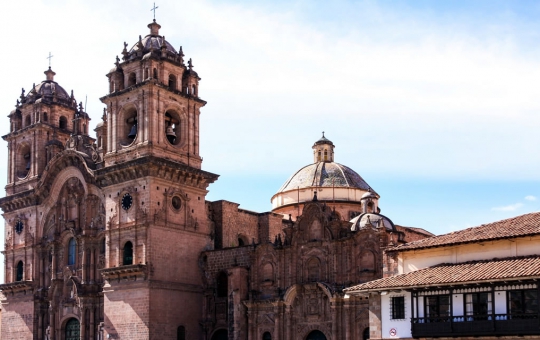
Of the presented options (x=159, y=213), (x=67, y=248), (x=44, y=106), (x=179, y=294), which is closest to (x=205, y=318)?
(x=179, y=294)

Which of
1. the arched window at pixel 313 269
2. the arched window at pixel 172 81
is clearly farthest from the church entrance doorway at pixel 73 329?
the arched window at pixel 313 269

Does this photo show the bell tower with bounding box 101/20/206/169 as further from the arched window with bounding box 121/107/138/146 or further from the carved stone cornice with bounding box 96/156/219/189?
the carved stone cornice with bounding box 96/156/219/189

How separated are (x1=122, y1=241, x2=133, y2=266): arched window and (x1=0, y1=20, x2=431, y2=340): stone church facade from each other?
0.21ft

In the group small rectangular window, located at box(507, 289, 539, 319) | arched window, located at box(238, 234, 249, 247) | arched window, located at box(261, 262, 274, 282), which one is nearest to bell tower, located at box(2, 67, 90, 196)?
arched window, located at box(238, 234, 249, 247)

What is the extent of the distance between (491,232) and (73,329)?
1240 inches

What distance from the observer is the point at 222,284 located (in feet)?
178

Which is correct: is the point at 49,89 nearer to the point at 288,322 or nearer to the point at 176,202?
the point at 176,202

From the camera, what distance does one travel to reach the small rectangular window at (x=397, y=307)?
36.2 meters

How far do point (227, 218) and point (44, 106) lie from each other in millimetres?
16639

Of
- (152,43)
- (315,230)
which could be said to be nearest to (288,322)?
(315,230)

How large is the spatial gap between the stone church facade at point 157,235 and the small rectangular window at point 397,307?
824 cm

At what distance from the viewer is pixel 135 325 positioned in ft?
168

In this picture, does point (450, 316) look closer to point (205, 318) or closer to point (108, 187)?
point (205, 318)

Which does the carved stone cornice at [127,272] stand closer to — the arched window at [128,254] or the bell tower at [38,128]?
the arched window at [128,254]
